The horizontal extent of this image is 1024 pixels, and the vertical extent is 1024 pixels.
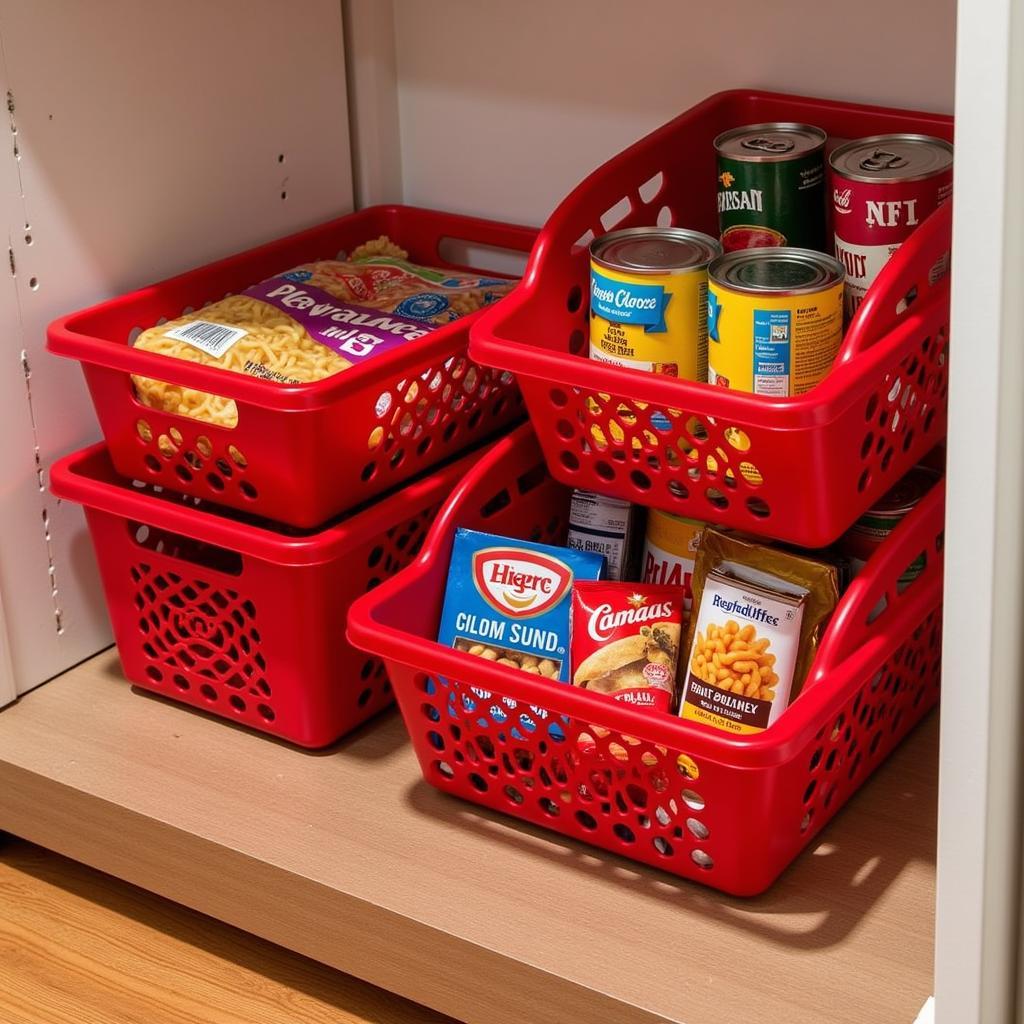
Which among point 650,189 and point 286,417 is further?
point 650,189

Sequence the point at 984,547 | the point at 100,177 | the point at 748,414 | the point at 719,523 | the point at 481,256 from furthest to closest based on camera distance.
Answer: the point at 481,256
the point at 100,177
the point at 719,523
the point at 748,414
the point at 984,547

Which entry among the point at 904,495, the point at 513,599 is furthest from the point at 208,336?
the point at 904,495

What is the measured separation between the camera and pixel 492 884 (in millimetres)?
1050

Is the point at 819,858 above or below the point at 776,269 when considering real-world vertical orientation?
below

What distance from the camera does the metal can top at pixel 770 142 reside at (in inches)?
44.4

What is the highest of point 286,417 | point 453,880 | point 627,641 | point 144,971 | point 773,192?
point 773,192

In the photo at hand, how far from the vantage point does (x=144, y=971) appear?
3.77ft

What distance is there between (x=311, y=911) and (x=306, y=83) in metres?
0.73

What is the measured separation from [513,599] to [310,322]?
27cm

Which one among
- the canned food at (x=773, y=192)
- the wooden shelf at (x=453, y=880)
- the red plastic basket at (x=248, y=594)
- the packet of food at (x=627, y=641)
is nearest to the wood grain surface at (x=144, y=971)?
the wooden shelf at (x=453, y=880)

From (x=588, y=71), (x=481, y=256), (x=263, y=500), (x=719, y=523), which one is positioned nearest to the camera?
(x=719, y=523)

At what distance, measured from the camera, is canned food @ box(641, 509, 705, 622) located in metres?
1.16

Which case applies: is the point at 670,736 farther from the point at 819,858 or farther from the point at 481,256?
the point at 481,256

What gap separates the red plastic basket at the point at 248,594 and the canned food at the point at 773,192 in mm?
276
